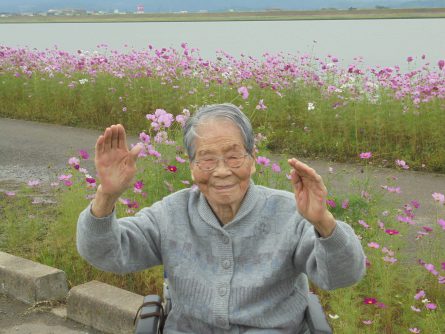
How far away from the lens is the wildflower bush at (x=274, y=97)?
755cm

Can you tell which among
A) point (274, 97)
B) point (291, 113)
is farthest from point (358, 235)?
point (274, 97)

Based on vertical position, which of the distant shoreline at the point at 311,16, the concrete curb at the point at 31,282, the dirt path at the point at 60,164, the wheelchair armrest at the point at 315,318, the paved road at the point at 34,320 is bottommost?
the distant shoreline at the point at 311,16

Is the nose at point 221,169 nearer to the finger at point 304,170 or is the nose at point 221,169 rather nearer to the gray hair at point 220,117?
the gray hair at point 220,117

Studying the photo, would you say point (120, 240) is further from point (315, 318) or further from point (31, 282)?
point (31, 282)

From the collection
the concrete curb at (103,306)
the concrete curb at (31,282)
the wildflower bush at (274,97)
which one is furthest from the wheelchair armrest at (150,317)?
the wildflower bush at (274,97)

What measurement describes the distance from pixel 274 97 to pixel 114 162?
6252 mm

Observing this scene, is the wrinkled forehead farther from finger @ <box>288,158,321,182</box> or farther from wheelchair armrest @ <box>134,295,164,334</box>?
wheelchair armrest @ <box>134,295,164,334</box>

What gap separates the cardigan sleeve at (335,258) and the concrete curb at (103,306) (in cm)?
166

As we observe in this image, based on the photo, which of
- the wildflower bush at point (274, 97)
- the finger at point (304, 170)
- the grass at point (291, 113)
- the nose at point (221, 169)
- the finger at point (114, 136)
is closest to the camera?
the finger at point (304, 170)

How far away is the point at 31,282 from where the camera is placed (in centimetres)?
425

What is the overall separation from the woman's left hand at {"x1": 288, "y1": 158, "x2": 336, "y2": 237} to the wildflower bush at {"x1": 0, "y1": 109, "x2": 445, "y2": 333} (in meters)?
1.30

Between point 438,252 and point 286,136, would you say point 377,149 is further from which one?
point 438,252

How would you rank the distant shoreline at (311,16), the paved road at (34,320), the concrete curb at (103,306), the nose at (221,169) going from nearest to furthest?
the nose at (221,169)
the concrete curb at (103,306)
the paved road at (34,320)
the distant shoreline at (311,16)

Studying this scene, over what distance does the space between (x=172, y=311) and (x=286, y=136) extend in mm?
5608
